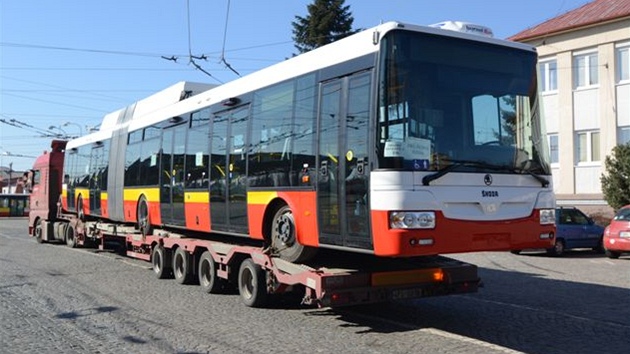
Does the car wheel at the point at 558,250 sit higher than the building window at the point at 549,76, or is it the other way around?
the building window at the point at 549,76

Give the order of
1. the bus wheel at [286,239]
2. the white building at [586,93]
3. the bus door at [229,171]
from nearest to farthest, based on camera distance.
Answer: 1. the bus wheel at [286,239]
2. the bus door at [229,171]
3. the white building at [586,93]

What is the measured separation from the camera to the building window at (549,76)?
2759 cm

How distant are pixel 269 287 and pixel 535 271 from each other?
318 inches

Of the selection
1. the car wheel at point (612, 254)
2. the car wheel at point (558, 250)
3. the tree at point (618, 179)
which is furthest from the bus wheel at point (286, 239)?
the tree at point (618, 179)

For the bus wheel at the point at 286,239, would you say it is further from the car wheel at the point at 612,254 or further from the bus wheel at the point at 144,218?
the car wheel at the point at 612,254

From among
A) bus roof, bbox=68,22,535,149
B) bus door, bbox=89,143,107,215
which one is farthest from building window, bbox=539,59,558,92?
bus door, bbox=89,143,107,215

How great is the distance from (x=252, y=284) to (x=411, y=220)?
12.2 ft

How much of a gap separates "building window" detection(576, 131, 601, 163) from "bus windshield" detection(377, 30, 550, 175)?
20.8m

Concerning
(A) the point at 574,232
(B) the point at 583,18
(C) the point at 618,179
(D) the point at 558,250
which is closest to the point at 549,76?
(B) the point at 583,18

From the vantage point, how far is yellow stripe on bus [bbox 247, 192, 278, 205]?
28.2 ft

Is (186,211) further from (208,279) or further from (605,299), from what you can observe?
(605,299)

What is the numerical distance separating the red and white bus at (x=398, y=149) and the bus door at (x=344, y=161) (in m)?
0.02

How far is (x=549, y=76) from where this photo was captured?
91.1 ft

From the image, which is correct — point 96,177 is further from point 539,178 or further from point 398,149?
point 539,178
